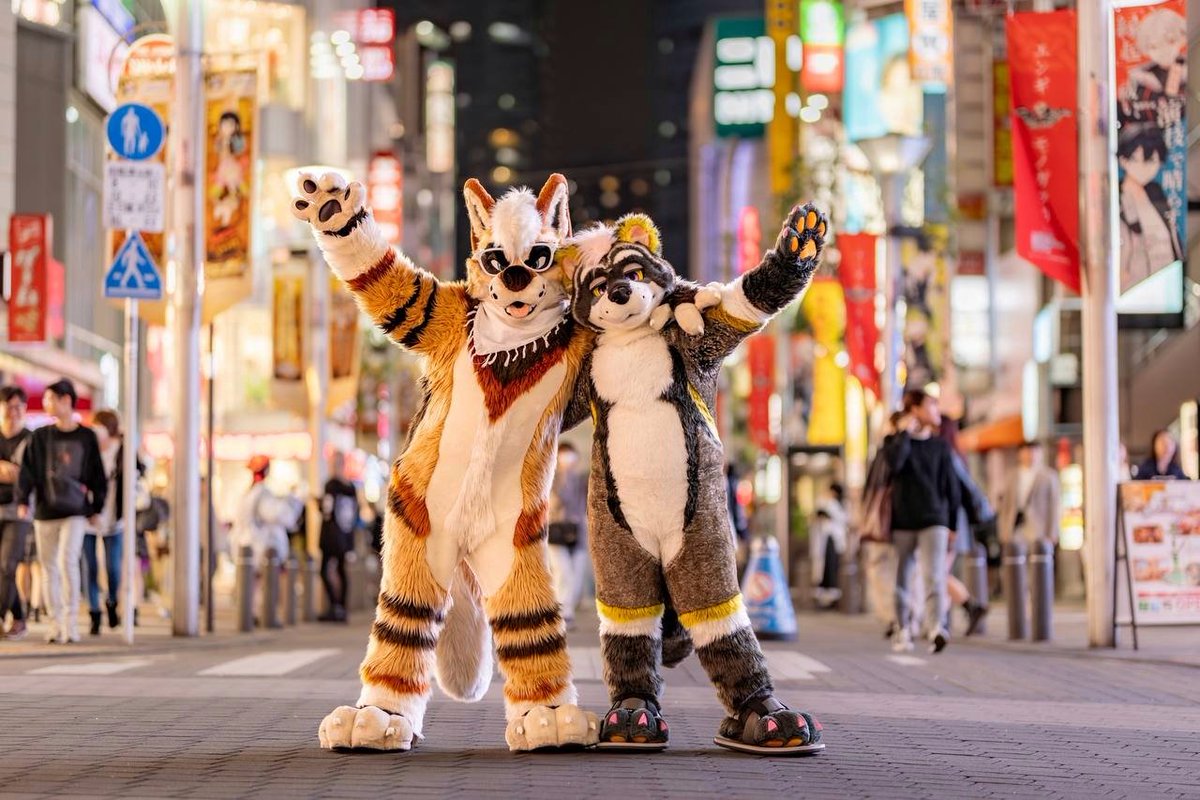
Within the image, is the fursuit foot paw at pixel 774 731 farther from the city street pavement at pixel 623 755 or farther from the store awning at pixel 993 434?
the store awning at pixel 993 434

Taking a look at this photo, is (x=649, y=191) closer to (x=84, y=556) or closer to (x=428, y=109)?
(x=428, y=109)

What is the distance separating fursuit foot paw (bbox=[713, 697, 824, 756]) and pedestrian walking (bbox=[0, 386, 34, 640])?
9180mm

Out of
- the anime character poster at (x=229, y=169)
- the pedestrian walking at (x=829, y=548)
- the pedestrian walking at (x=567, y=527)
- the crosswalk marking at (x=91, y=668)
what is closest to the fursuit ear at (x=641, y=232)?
the crosswalk marking at (x=91, y=668)

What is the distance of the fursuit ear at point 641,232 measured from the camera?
7.33m

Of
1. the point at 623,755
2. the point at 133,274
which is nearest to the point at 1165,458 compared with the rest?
the point at 133,274

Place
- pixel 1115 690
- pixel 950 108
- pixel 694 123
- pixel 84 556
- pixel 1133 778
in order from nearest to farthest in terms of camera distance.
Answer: pixel 1133 778 → pixel 1115 690 → pixel 84 556 → pixel 950 108 → pixel 694 123

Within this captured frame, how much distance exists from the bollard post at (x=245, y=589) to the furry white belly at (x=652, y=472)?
10877mm

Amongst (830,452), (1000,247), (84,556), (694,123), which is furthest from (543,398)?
(694,123)

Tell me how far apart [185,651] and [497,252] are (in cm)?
785

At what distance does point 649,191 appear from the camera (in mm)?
182625

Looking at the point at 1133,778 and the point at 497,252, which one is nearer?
the point at 1133,778

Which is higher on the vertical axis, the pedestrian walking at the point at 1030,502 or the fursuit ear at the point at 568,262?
the fursuit ear at the point at 568,262

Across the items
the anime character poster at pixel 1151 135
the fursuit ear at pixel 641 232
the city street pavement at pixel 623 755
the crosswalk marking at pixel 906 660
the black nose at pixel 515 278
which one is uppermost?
the anime character poster at pixel 1151 135

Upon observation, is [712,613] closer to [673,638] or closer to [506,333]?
[673,638]
